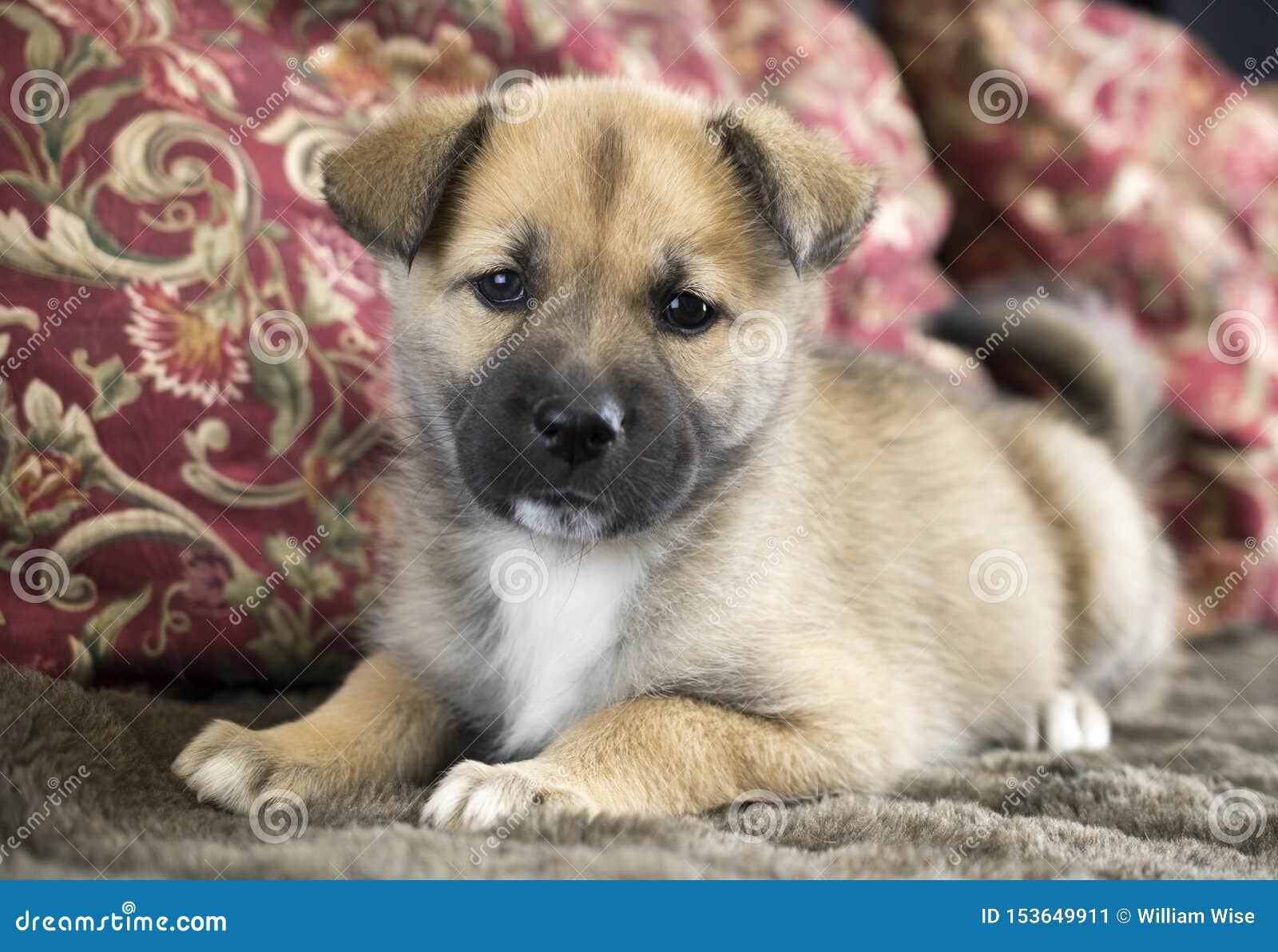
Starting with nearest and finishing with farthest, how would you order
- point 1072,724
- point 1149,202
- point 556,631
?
point 556,631
point 1072,724
point 1149,202

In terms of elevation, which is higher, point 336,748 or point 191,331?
point 191,331

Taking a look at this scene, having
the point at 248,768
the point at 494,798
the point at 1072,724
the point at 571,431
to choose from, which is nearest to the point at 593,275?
the point at 571,431

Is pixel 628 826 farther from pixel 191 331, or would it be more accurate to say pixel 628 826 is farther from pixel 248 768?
pixel 191 331

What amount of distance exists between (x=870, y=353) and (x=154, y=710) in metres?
1.93

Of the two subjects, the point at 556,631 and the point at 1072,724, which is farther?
the point at 1072,724

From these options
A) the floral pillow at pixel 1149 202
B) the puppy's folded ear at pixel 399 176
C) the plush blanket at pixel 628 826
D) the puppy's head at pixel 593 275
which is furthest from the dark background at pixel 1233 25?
the puppy's folded ear at pixel 399 176

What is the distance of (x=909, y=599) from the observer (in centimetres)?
230

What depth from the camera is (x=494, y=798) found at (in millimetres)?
1523

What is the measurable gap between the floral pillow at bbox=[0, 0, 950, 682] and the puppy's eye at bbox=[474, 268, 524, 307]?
606 millimetres

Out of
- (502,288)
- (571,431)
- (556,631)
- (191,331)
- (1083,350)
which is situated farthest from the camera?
(1083,350)

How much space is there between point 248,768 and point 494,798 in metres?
0.42

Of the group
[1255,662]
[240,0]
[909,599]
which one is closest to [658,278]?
[909,599]

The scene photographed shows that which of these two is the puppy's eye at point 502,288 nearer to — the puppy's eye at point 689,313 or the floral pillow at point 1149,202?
the puppy's eye at point 689,313

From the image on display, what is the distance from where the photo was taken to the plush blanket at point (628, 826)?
4.35 ft
